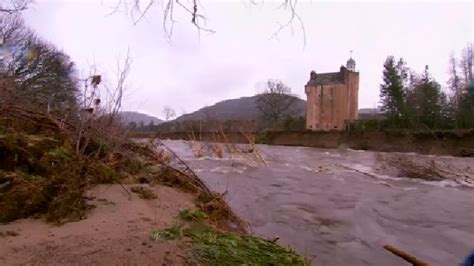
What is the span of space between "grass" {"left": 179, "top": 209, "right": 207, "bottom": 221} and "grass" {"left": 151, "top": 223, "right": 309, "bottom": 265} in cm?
86

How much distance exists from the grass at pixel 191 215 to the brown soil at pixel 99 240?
0.39ft

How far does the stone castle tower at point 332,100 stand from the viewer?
230 ft

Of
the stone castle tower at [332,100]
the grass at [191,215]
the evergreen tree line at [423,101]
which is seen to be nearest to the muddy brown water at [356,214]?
the grass at [191,215]

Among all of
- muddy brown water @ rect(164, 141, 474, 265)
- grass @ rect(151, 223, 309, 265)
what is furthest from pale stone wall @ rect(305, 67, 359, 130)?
grass @ rect(151, 223, 309, 265)

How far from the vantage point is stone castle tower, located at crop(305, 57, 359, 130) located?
230 feet

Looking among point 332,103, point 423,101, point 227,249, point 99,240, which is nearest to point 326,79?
point 332,103

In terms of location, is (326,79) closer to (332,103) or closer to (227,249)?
(332,103)

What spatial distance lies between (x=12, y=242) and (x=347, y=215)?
6.67 m

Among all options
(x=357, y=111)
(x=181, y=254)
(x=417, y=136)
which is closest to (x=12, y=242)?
(x=181, y=254)

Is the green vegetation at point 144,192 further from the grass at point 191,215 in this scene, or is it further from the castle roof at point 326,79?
the castle roof at point 326,79

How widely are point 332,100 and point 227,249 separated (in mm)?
68939

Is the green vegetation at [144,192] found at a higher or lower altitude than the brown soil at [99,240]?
higher

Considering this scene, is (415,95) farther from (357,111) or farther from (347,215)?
(347,215)

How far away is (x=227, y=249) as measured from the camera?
172 inches
